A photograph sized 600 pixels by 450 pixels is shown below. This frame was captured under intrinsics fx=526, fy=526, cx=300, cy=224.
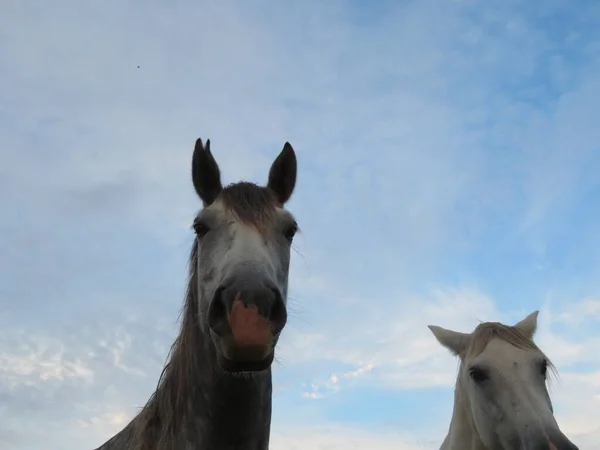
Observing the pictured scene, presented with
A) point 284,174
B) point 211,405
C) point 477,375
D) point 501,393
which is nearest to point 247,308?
point 211,405

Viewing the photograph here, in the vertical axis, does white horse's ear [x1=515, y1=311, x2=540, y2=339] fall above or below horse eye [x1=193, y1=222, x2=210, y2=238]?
above

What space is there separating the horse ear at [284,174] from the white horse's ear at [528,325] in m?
3.93

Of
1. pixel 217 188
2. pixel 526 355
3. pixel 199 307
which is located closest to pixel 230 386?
pixel 199 307

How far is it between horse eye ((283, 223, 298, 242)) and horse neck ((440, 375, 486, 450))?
12.1 ft

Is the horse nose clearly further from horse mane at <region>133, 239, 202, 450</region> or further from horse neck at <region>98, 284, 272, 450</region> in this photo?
horse mane at <region>133, 239, 202, 450</region>

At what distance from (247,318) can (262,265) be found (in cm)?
48

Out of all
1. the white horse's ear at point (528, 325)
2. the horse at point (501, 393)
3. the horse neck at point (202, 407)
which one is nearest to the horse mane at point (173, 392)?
the horse neck at point (202, 407)

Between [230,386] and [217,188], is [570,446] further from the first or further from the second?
[217,188]

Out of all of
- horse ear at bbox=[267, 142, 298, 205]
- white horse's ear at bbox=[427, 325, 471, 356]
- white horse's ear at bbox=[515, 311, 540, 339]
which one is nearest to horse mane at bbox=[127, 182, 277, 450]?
horse ear at bbox=[267, 142, 298, 205]

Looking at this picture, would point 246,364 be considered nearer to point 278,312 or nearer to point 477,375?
point 278,312

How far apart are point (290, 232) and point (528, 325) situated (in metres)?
4.41

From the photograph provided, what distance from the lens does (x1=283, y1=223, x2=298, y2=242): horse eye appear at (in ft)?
13.1

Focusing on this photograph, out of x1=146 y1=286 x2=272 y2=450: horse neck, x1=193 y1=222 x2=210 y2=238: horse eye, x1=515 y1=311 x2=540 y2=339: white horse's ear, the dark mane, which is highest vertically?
x1=515 y1=311 x2=540 y2=339: white horse's ear

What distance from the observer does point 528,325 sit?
6930 mm
